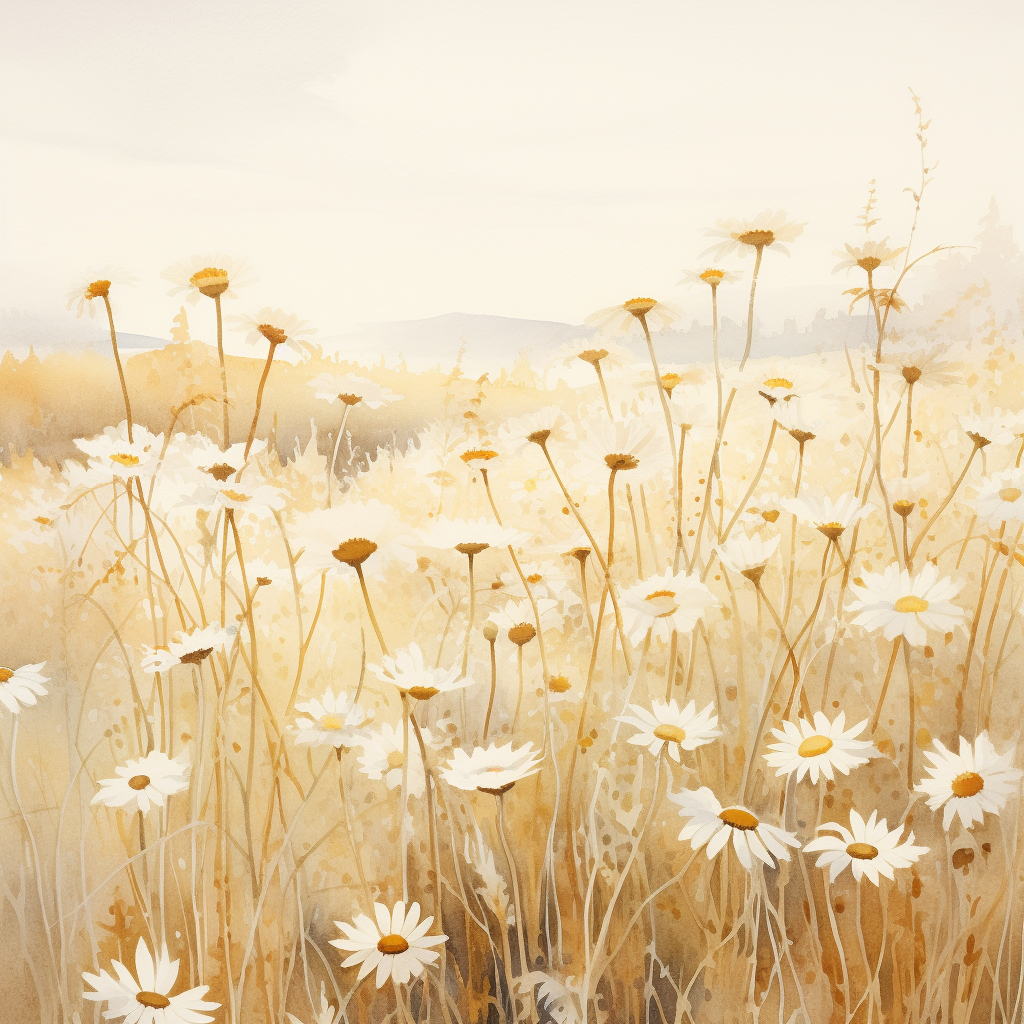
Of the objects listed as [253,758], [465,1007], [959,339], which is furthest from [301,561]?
[959,339]

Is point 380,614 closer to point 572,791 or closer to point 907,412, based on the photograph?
point 572,791

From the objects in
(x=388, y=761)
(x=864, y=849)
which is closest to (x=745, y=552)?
(x=864, y=849)

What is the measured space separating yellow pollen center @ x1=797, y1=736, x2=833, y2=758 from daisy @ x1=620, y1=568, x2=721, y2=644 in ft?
0.53

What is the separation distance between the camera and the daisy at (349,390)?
0.95 m

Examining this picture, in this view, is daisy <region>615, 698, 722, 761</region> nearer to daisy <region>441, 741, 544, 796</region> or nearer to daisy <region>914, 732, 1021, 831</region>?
daisy <region>441, 741, 544, 796</region>

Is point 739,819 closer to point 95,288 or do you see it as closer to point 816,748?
point 816,748

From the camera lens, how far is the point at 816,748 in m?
0.80

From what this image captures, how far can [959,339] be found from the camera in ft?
3.05

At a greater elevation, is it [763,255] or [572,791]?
[763,255]

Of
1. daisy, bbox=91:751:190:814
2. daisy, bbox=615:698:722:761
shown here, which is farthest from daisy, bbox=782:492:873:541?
daisy, bbox=91:751:190:814

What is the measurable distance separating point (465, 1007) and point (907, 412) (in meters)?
0.80

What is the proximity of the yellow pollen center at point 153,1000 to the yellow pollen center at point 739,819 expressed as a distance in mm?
578

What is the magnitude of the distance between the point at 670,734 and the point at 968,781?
307 mm

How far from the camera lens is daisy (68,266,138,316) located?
0.94 meters
